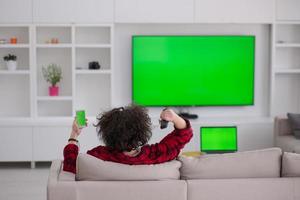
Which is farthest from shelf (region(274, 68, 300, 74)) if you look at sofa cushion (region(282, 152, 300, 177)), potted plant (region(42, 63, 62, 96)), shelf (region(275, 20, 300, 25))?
sofa cushion (region(282, 152, 300, 177))

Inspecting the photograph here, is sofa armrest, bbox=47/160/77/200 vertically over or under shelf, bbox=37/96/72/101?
under

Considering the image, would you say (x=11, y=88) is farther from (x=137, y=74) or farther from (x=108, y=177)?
(x=108, y=177)

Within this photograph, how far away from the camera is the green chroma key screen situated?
17.2 feet

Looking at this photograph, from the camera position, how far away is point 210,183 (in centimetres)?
302

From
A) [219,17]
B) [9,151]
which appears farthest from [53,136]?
[219,17]

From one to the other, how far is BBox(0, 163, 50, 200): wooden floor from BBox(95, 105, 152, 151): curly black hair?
2.44 m

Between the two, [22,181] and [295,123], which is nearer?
[22,181]

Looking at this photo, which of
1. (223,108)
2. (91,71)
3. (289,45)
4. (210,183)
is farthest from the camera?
(223,108)

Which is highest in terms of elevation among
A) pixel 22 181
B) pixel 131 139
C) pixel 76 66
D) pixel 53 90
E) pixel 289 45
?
pixel 289 45

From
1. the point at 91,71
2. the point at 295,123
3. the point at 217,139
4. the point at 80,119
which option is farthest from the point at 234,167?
the point at 91,71

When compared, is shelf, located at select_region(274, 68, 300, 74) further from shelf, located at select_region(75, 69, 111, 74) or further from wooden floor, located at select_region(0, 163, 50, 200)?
wooden floor, located at select_region(0, 163, 50, 200)

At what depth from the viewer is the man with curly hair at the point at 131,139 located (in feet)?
9.89

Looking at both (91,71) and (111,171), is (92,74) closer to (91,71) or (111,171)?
(91,71)

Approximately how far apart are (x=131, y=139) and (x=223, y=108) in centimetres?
444
